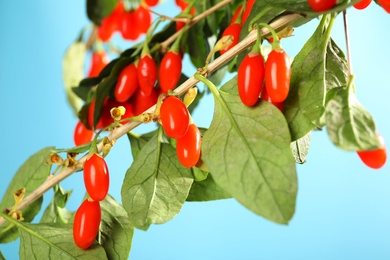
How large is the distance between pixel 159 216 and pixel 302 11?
0.74 ft

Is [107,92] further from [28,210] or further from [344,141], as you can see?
[344,141]

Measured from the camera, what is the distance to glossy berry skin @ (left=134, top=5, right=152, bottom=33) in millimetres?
974

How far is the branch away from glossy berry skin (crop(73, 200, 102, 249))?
0.06m

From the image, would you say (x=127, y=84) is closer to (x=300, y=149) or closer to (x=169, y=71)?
(x=169, y=71)

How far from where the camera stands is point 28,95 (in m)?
1.99

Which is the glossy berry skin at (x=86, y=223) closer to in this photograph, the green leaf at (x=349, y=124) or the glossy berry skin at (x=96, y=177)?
the glossy berry skin at (x=96, y=177)

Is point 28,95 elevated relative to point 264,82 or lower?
lower

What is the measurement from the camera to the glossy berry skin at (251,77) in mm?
513

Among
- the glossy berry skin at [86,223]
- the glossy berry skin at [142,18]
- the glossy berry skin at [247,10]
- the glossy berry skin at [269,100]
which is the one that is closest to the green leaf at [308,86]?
the glossy berry skin at [269,100]

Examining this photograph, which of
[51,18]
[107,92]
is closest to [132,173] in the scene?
[107,92]

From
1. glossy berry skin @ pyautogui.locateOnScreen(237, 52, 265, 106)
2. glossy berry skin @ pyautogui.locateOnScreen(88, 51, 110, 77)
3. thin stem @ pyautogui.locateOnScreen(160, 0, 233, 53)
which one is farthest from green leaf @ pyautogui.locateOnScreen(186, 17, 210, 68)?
glossy berry skin @ pyautogui.locateOnScreen(88, 51, 110, 77)

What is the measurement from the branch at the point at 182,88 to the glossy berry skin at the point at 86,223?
0.19 ft

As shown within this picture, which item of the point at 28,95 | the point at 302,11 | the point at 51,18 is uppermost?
the point at 302,11

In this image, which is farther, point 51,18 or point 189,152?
point 51,18
